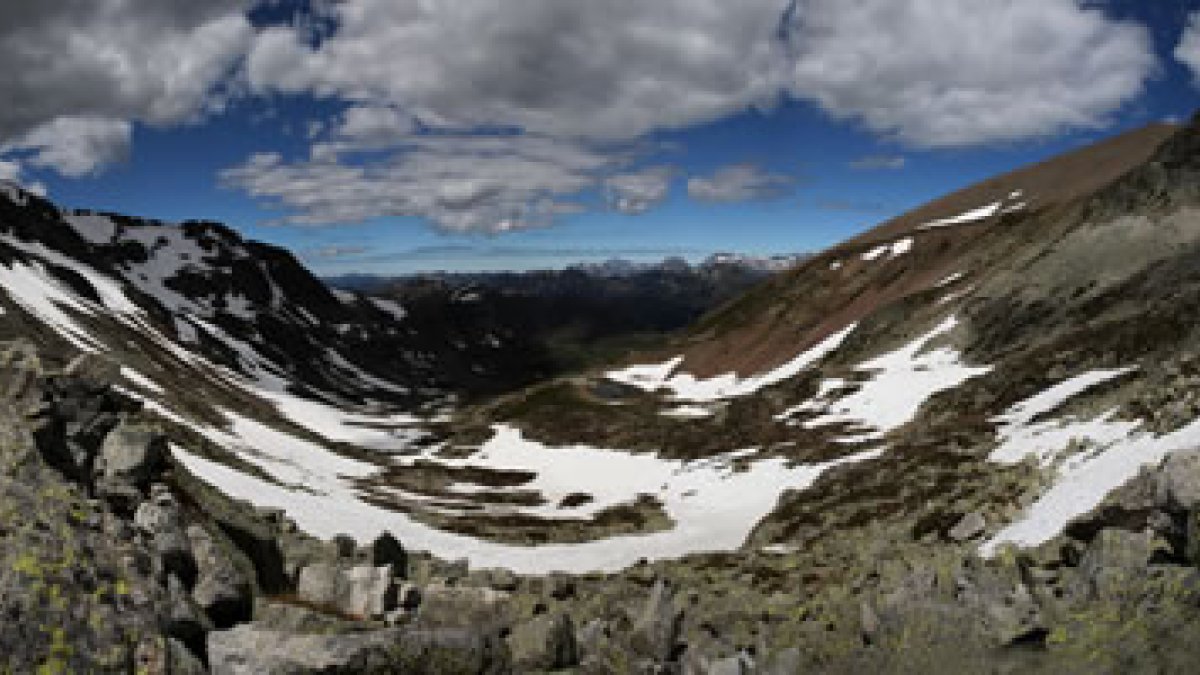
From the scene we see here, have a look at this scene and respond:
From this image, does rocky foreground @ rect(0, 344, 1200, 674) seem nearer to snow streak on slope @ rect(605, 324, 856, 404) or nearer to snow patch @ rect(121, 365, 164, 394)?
snow patch @ rect(121, 365, 164, 394)

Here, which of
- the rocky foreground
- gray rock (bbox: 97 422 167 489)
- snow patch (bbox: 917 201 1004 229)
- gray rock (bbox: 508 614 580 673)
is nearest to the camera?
the rocky foreground

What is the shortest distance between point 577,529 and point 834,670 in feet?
142

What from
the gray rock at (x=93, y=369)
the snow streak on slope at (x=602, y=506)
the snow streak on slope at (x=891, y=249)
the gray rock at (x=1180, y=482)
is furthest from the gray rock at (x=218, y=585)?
the snow streak on slope at (x=891, y=249)

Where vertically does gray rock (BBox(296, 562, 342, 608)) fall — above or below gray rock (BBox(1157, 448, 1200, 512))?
below

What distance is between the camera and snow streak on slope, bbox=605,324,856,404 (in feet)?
350

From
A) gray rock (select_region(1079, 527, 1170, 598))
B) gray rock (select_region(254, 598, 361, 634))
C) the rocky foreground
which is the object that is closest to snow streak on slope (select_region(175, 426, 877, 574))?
the rocky foreground

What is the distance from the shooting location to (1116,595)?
12094 millimetres

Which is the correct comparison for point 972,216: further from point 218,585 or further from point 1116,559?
point 218,585

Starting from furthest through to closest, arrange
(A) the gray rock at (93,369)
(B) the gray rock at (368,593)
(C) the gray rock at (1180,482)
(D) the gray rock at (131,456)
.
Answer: (A) the gray rock at (93,369) → (B) the gray rock at (368,593) → (D) the gray rock at (131,456) → (C) the gray rock at (1180,482)

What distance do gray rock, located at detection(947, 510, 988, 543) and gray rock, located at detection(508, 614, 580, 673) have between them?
13359 mm

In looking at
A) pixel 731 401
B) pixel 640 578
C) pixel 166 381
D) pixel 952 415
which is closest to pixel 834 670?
pixel 640 578

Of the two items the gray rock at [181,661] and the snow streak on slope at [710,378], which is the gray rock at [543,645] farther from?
the snow streak on slope at [710,378]

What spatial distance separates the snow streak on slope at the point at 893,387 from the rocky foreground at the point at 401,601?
41514mm

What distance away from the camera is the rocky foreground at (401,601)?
10.9 metres
